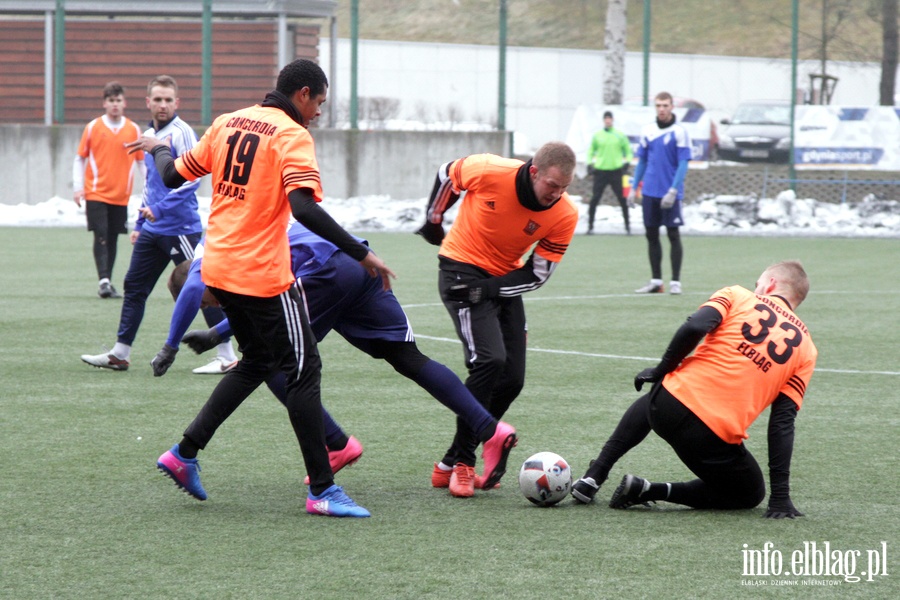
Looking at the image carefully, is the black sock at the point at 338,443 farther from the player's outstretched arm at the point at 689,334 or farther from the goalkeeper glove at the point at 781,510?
the goalkeeper glove at the point at 781,510

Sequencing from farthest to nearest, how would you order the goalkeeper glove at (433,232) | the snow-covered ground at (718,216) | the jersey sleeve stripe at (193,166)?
the snow-covered ground at (718,216) → the goalkeeper glove at (433,232) → the jersey sleeve stripe at (193,166)

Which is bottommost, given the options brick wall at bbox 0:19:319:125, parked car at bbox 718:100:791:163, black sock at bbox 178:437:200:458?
black sock at bbox 178:437:200:458

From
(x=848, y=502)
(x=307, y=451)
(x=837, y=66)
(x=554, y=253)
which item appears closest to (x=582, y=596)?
(x=307, y=451)

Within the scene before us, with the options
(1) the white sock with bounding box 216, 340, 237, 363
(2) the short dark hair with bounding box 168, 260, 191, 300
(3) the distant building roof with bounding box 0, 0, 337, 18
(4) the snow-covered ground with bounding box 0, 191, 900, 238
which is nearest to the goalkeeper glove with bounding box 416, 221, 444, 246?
(2) the short dark hair with bounding box 168, 260, 191, 300

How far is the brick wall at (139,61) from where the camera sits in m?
26.6

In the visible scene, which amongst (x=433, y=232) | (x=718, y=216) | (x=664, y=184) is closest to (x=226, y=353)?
(x=433, y=232)

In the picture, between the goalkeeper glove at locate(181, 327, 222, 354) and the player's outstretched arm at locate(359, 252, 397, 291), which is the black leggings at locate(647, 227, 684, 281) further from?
→ the player's outstretched arm at locate(359, 252, 397, 291)

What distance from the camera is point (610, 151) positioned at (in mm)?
21359

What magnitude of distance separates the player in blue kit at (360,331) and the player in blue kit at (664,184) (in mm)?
8089

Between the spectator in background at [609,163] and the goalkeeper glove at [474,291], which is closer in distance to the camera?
the goalkeeper glove at [474,291]

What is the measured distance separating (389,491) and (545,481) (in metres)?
0.73

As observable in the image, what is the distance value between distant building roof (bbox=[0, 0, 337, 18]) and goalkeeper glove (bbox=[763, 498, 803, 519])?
2325 cm

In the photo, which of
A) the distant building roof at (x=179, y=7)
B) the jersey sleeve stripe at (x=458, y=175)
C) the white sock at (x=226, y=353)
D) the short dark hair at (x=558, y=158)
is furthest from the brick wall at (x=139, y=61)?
the short dark hair at (x=558, y=158)

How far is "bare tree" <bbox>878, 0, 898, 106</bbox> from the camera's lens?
24.9m
